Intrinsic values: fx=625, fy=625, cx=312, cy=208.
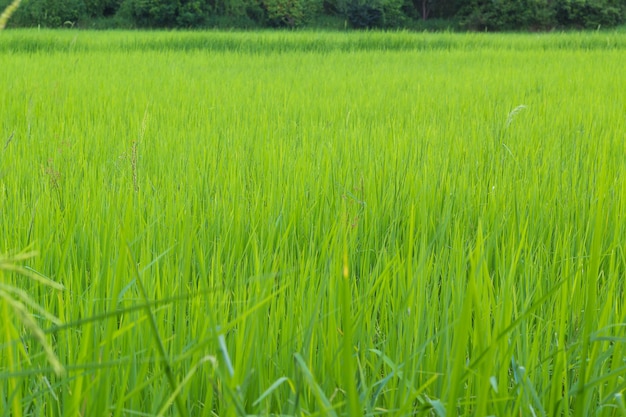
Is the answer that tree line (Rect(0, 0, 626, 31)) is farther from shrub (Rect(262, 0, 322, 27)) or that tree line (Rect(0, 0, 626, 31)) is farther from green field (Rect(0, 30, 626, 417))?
green field (Rect(0, 30, 626, 417))

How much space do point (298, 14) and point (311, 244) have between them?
18147 mm

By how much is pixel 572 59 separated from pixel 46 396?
6895mm

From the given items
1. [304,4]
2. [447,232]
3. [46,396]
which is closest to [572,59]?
[447,232]

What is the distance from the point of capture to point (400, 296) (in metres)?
0.89

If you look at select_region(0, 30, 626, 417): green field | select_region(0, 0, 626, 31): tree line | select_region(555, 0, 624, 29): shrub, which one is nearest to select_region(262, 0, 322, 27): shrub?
select_region(0, 0, 626, 31): tree line

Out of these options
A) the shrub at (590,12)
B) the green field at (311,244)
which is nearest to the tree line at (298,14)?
the shrub at (590,12)

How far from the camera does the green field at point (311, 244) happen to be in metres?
0.61

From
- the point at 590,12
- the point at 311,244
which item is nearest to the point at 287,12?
the point at 590,12

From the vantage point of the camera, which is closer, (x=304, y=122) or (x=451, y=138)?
(x=451, y=138)

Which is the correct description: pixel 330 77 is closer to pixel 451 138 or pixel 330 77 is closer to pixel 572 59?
pixel 451 138

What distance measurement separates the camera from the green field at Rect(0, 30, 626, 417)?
612mm

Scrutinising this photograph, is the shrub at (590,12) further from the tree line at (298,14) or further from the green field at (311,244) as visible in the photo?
the green field at (311,244)

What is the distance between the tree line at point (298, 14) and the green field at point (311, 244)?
13302mm

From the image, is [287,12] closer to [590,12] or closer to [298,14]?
[298,14]
